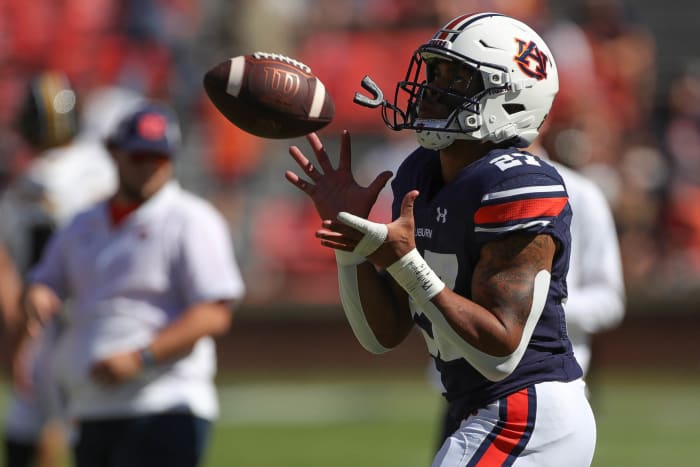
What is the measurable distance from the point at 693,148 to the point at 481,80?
908 cm

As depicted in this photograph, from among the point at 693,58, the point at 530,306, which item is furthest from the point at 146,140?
the point at 693,58

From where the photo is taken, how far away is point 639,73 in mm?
12539

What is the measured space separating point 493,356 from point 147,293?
1953 mm

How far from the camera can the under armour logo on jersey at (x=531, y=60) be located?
3.54 metres

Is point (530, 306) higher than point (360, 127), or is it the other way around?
point (530, 306)

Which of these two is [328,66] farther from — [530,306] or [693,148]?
[530,306]

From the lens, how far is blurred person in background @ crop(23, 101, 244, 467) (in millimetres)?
4766

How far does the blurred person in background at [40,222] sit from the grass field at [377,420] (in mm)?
2283

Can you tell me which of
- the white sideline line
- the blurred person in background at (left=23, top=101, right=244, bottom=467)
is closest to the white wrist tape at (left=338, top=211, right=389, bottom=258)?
the blurred person in background at (left=23, top=101, right=244, bottom=467)

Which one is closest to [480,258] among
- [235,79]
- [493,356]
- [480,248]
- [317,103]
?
[480,248]

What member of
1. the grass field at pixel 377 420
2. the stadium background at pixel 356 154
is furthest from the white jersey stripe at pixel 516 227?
the stadium background at pixel 356 154

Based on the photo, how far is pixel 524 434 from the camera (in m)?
3.40

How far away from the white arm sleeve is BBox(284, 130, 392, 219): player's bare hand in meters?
0.18

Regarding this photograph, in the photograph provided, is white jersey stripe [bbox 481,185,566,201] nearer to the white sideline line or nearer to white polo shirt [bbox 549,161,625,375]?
white polo shirt [bbox 549,161,625,375]
